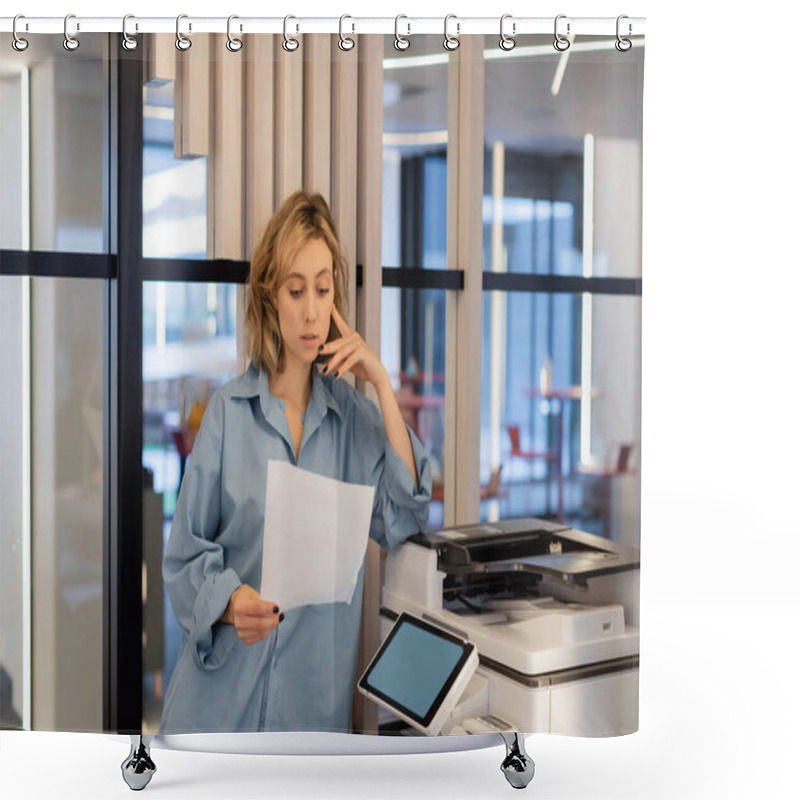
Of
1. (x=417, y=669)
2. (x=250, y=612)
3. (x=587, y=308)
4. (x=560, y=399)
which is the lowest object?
(x=417, y=669)

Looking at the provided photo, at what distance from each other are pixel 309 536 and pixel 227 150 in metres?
0.85

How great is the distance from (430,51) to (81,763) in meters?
1.95

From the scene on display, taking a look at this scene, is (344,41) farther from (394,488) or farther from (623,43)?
(394,488)

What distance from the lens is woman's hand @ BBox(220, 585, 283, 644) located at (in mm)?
2391

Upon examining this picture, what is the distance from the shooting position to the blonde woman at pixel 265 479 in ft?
7.82

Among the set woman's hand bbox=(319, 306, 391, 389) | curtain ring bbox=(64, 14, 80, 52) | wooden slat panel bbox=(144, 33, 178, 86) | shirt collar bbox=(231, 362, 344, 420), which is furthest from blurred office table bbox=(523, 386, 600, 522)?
curtain ring bbox=(64, 14, 80, 52)

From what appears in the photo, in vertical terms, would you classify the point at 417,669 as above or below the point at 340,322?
below

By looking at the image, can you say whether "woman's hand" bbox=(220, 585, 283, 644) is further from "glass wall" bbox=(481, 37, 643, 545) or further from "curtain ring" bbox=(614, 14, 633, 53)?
"curtain ring" bbox=(614, 14, 633, 53)

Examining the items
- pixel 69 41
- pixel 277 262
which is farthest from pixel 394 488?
pixel 69 41

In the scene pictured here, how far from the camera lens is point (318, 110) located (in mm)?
2389

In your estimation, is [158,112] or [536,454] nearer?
[158,112]

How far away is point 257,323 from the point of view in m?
2.39

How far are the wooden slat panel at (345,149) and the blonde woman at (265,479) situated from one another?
27 mm

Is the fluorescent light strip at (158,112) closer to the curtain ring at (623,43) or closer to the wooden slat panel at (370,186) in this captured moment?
the wooden slat panel at (370,186)
